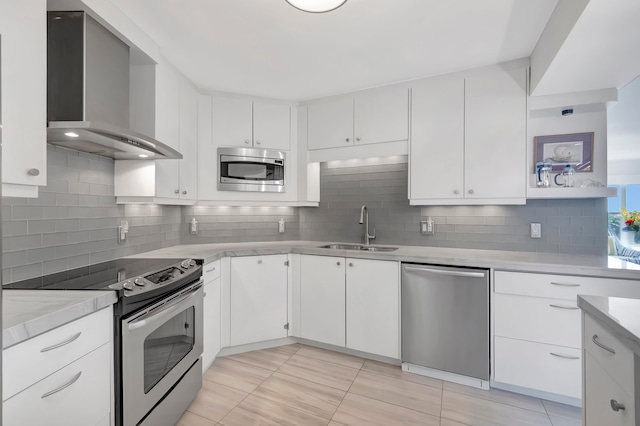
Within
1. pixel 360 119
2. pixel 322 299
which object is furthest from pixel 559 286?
pixel 360 119

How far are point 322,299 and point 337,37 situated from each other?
211cm

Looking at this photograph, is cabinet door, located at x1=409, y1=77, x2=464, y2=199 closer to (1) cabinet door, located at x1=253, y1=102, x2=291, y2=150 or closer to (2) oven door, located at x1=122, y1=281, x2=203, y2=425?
(1) cabinet door, located at x1=253, y1=102, x2=291, y2=150

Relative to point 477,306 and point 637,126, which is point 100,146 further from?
Result: point 637,126

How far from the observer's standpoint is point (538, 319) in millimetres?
2131

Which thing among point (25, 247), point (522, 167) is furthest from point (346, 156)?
point (25, 247)

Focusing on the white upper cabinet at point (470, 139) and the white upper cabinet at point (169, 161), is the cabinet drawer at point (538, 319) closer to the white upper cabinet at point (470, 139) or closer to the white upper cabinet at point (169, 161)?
the white upper cabinet at point (470, 139)

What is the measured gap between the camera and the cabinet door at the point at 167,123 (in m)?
2.37

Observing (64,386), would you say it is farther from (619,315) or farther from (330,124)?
→ (330,124)

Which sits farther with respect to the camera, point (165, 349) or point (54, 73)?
point (165, 349)

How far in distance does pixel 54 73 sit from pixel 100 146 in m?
0.43

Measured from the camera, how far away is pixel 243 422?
1944 millimetres

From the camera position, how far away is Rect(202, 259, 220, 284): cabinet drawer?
244 centimetres

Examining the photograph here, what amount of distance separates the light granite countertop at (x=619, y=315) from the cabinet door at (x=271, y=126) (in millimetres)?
2705

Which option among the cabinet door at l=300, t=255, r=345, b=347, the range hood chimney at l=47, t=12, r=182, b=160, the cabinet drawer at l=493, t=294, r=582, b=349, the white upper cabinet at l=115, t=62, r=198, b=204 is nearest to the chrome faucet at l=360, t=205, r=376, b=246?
the cabinet door at l=300, t=255, r=345, b=347
